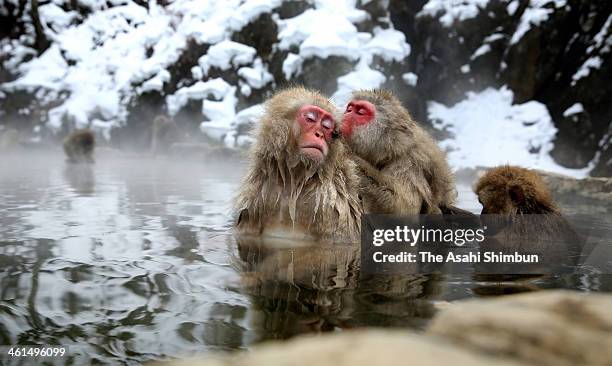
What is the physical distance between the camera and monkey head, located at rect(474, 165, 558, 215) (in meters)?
3.01

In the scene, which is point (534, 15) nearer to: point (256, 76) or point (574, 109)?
point (574, 109)

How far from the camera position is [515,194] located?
304 cm

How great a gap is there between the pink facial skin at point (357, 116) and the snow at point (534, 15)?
1033 cm

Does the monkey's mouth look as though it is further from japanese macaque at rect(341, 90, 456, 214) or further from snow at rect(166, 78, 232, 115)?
snow at rect(166, 78, 232, 115)

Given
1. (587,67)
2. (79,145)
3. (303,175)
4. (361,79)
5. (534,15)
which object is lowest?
(303,175)

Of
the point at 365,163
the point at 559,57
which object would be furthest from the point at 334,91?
the point at 365,163

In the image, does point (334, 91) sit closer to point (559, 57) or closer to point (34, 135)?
point (559, 57)

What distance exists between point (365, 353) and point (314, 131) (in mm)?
→ 2128

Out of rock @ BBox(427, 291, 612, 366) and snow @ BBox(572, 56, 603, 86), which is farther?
snow @ BBox(572, 56, 603, 86)

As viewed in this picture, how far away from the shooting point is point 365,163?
10.1ft

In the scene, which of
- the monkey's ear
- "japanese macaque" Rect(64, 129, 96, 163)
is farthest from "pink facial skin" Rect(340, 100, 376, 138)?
"japanese macaque" Rect(64, 129, 96, 163)

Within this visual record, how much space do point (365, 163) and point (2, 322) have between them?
211 centimetres

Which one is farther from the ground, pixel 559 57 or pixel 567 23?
pixel 567 23

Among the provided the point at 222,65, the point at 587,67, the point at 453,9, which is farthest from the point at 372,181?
the point at 222,65
